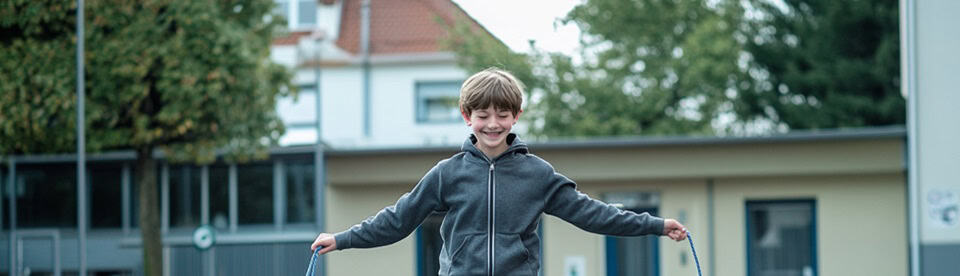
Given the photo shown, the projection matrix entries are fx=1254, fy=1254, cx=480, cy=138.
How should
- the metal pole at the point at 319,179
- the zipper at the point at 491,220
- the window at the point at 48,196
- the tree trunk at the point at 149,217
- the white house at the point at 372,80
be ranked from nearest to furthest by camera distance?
the zipper at the point at 491,220 → the tree trunk at the point at 149,217 → the metal pole at the point at 319,179 → the window at the point at 48,196 → the white house at the point at 372,80

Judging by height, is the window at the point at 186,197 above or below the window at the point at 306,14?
below

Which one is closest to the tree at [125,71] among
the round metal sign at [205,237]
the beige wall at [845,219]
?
the round metal sign at [205,237]

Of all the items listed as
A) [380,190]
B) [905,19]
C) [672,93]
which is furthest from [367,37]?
[905,19]

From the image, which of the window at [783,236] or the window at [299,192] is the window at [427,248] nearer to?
the window at [299,192]

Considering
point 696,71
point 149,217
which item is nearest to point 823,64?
point 696,71

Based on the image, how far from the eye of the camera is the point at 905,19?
514 inches

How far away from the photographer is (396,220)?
4219 mm

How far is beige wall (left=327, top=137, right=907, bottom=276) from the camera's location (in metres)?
16.4

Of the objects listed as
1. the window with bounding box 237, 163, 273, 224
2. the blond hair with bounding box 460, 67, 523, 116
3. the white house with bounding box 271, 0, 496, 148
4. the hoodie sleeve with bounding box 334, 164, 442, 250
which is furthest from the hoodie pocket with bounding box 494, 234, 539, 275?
the white house with bounding box 271, 0, 496, 148

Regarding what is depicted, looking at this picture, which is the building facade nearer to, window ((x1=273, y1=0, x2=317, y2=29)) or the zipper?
window ((x1=273, y1=0, x2=317, y2=29))

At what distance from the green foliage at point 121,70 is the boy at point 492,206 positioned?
1038 cm

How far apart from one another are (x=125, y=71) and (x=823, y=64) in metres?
15.5

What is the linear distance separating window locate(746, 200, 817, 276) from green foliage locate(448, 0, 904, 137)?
7.18m

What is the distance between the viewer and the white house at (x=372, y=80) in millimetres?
26781
